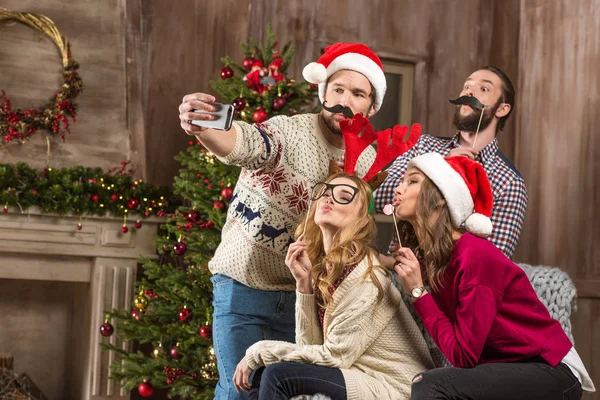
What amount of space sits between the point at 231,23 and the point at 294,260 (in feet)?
10.5

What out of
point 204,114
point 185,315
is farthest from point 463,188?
point 185,315

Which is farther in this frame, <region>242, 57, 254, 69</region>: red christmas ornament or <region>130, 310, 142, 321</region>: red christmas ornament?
<region>130, 310, 142, 321</region>: red christmas ornament

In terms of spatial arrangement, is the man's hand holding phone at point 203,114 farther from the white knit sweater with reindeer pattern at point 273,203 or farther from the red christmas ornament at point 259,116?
the red christmas ornament at point 259,116

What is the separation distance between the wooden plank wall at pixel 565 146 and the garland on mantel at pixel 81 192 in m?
2.13

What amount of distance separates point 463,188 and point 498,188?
2.09 feet

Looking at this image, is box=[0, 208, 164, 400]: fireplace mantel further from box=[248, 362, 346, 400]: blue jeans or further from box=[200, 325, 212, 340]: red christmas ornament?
box=[248, 362, 346, 400]: blue jeans

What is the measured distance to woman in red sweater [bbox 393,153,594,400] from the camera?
2191 millimetres

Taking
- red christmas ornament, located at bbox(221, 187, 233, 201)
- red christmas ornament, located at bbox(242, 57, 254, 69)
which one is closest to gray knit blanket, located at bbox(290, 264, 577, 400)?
red christmas ornament, located at bbox(221, 187, 233, 201)

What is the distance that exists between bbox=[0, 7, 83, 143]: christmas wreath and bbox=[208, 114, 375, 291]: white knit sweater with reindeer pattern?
2758 mm

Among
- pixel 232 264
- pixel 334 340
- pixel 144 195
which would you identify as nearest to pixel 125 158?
pixel 144 195

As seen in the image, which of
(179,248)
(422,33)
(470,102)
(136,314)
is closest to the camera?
(470,102)

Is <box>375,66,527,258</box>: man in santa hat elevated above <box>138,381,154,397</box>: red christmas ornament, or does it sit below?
above

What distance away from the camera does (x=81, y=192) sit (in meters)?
4.77

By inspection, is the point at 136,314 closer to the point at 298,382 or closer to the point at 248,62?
the point at 248,62
